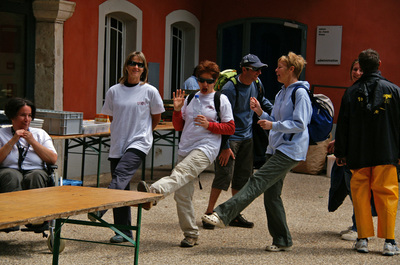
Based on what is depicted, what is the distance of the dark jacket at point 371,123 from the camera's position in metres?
5.91

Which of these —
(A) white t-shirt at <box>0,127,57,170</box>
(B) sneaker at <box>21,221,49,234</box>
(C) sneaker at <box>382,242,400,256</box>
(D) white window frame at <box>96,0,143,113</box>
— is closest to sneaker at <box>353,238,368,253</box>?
(C) sneaker at <box>382,242,400,256</box>

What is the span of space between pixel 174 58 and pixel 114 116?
737 centimetres

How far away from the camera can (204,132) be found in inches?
243

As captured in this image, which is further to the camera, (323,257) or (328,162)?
(328,162)

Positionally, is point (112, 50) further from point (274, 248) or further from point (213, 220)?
point (213, 220)

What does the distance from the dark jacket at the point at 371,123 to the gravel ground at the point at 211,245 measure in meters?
0.84

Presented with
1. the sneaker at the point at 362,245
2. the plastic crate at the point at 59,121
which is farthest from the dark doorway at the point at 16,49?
the sneaker at the point at 362,245

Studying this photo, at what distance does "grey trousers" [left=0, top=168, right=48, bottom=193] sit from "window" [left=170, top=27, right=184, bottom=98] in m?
7.46

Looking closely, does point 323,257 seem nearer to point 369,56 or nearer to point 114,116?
point 369,56

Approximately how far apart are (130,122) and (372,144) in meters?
2.03

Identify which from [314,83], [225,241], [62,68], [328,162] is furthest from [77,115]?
[314,83]

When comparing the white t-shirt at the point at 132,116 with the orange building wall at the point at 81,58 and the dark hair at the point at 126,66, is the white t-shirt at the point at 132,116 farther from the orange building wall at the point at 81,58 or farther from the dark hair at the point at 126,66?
the orange building wall at the point at 81,58

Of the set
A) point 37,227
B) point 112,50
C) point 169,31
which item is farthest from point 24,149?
point 169,31

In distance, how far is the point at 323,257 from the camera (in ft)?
19.6
